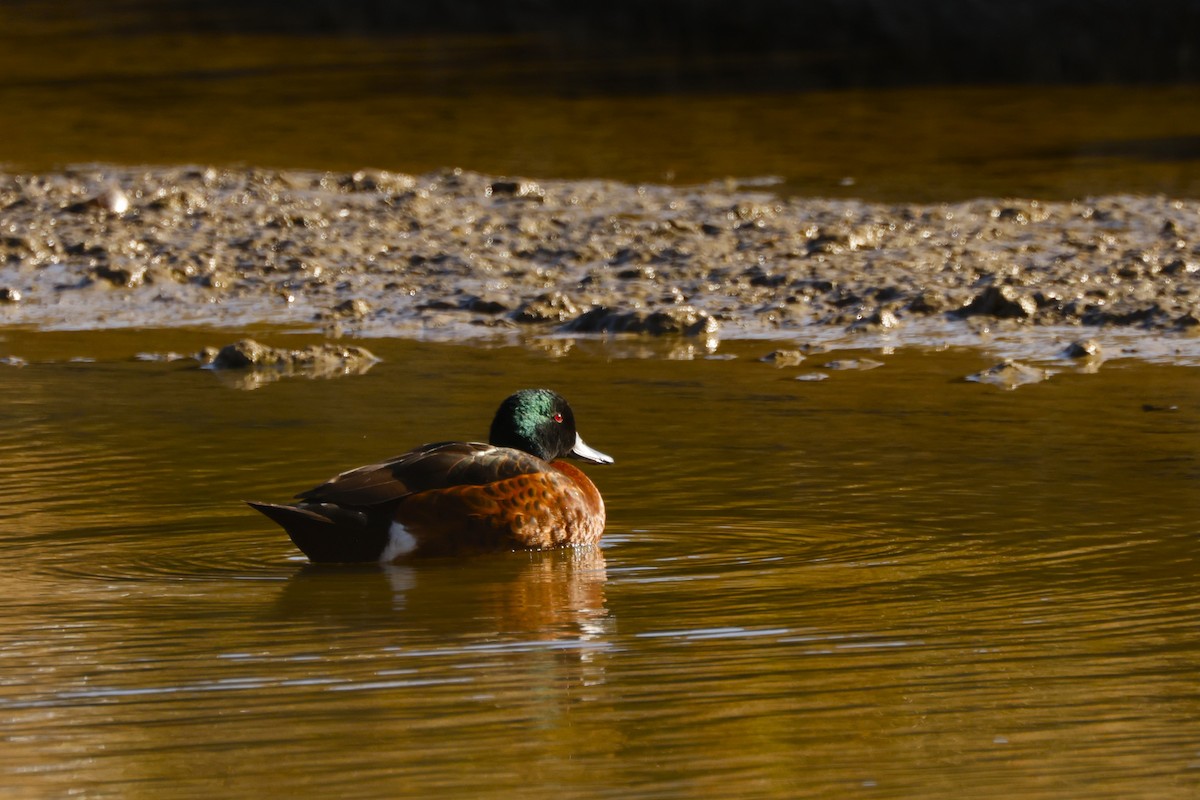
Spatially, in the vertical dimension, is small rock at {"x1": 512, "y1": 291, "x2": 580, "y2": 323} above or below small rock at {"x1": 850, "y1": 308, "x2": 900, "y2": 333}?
above

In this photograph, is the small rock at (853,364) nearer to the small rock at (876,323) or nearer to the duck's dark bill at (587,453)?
the small rock at (876,323)

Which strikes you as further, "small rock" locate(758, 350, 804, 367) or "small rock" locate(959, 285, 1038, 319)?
"small rock" locate(959, 285, 1038, 319)

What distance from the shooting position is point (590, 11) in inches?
984

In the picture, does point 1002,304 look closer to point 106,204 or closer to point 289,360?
point 289,360

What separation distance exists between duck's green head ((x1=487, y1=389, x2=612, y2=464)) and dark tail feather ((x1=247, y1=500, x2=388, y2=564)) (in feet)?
2.42

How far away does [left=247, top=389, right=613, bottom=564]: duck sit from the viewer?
6.18 m

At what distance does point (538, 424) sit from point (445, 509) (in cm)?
66

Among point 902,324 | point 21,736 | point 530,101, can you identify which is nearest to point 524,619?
point 21,736

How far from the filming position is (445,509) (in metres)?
6.24

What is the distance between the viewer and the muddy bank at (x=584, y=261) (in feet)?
33.3

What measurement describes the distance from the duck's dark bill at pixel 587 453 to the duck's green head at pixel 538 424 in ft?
0.14

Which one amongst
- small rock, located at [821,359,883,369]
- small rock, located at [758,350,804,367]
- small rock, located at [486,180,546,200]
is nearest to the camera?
small rock, located at [821,359,883,369]

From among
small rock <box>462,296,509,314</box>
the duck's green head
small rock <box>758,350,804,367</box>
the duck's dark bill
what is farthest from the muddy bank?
the duck's green head

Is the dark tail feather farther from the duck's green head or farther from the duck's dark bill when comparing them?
the duck's dark bill
